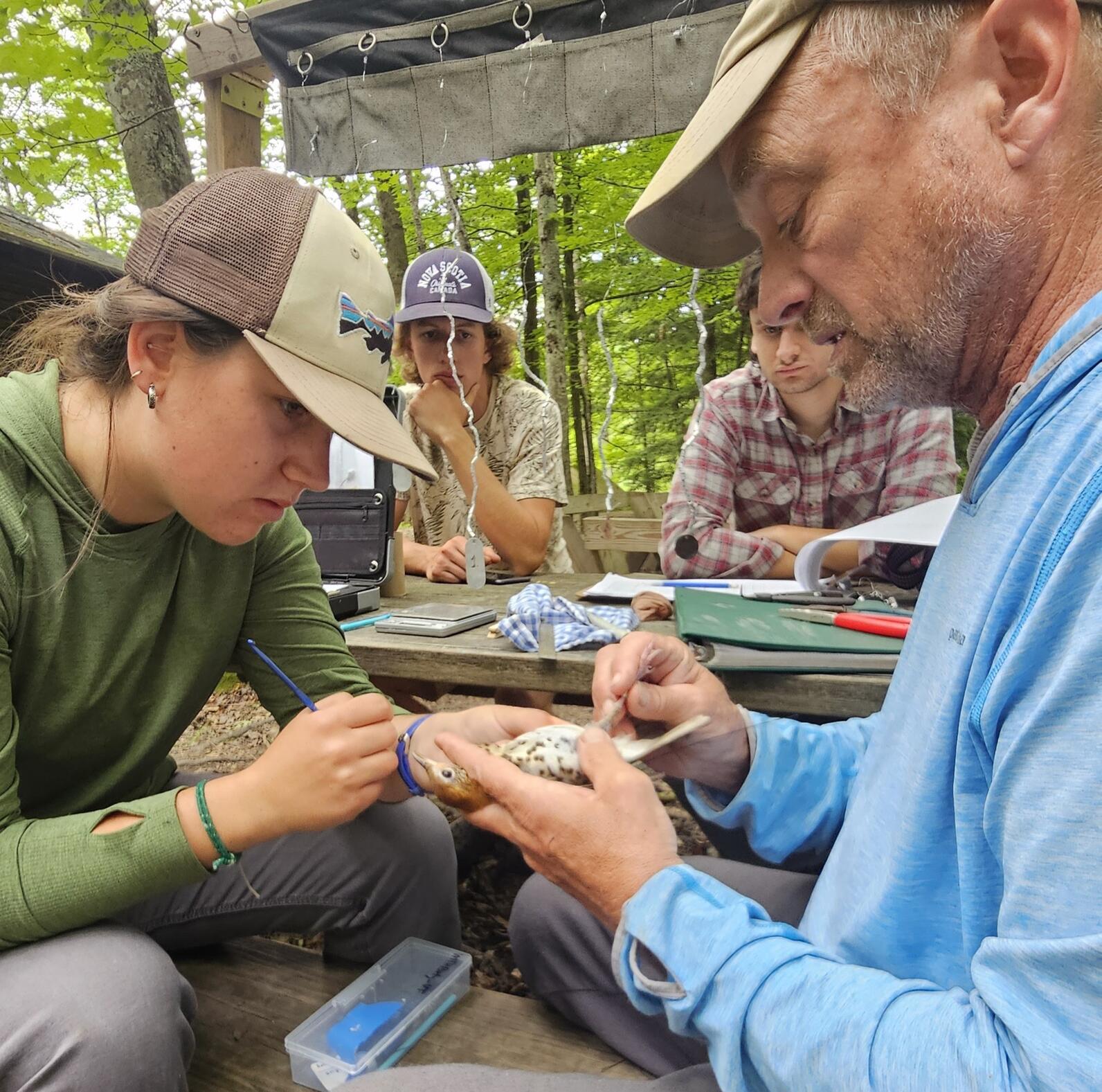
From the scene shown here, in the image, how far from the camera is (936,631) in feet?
3.33

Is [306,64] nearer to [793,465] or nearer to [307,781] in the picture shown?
[793,465]

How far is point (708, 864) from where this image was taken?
1.68 meters

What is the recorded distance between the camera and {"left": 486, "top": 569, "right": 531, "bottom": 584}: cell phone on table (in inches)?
123

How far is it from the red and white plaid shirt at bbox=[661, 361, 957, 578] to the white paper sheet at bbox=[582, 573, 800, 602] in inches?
12.5

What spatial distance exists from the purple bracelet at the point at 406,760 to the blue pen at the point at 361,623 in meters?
0.56

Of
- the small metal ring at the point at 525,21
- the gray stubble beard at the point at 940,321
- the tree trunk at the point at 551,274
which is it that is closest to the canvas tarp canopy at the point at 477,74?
the small metal ring at the point at 525,21

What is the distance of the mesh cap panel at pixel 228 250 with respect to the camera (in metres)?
1.33

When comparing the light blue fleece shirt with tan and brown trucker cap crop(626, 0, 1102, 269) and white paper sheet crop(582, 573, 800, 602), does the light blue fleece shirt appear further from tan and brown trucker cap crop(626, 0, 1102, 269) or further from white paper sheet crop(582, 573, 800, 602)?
white paper sheet crop(582, 573, 800, 602)

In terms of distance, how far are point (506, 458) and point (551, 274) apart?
359 centimetres

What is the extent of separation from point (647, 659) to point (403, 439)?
2.22 feet

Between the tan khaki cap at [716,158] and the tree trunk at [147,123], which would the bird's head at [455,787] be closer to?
the tan khaki cap at [716,158]

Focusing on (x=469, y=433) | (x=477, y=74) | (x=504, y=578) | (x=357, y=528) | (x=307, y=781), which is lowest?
(x=307, y=781)

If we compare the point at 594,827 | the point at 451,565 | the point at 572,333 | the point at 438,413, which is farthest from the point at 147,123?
the point at 572,333

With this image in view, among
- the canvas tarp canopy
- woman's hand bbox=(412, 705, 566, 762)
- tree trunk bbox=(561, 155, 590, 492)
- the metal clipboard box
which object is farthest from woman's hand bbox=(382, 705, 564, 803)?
tree trunk bbox=(561, 155, 590, 492)
